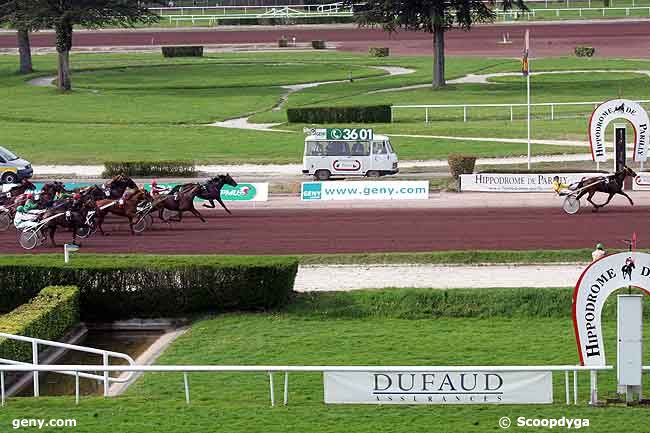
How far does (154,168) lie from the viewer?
3941cm

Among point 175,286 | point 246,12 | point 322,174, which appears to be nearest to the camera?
point 175,286

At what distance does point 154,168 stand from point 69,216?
1215 centimetres

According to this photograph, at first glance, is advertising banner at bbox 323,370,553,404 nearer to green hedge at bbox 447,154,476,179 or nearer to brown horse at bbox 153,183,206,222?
brown horse at bbox 153,183,206,222

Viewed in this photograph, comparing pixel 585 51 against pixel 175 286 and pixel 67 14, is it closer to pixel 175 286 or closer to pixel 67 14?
pixel 67 14

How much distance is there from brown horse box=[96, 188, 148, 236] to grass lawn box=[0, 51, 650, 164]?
12.7 m

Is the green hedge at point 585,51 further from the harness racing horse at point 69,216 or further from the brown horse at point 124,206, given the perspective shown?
the harness racing horse at point 69,216

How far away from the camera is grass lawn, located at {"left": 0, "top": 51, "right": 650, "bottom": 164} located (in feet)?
148

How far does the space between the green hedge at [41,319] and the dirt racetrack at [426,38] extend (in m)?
55.7

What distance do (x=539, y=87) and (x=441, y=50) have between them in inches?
208

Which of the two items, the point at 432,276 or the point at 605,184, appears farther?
the point at 605,184

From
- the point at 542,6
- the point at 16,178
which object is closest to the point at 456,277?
the point at 16,178

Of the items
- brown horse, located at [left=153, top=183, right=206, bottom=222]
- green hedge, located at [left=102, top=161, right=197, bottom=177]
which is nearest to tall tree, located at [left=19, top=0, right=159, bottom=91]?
green hedge, located at [left=102, top=161, right=197, bottom=177]

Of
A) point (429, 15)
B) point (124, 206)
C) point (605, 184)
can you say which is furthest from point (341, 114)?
point (124, 206)

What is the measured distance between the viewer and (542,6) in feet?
305
